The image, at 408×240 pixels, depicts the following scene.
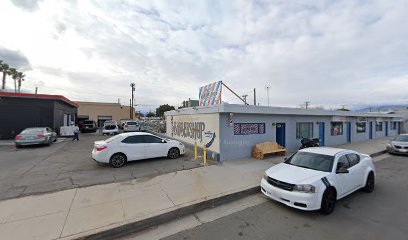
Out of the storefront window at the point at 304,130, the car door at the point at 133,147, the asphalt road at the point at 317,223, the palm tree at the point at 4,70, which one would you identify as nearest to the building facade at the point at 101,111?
the palm tree at the point at 4,70

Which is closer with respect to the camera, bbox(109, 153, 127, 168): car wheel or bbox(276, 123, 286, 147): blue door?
bbox(109, 153, 127, 168): car wheel

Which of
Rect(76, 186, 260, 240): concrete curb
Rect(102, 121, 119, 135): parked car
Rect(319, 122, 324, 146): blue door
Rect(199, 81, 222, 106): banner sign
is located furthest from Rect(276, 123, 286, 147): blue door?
Rect(102, 121, 119, 135): parked car

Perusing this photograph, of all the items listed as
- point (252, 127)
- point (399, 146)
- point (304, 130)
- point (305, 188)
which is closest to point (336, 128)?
point (399, 146)

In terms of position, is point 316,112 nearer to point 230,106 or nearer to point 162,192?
point 230,106

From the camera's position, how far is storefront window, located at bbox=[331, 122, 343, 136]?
16234 millimetres

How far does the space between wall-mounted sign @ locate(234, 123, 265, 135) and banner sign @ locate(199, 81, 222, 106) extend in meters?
2.45

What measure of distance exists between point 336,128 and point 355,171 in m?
13.3

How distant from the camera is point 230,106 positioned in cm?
938

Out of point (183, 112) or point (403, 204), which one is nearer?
point (403, 204)

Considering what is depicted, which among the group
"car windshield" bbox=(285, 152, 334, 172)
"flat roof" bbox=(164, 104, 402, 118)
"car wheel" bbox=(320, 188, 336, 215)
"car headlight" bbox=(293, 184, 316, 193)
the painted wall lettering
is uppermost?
"flat roof" bbox=(164, 104, 402, 118)

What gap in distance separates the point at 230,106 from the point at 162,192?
17.5 feet

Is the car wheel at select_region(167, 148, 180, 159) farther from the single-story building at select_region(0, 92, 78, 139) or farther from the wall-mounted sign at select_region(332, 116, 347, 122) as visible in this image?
the single-story building at select_region(0, 92, 78, 139)

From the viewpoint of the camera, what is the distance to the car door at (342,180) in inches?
191

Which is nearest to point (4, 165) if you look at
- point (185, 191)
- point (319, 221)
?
point (185, 191)
